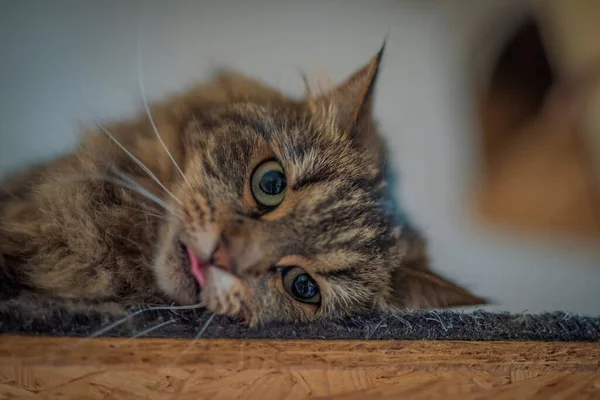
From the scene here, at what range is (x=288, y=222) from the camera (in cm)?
92

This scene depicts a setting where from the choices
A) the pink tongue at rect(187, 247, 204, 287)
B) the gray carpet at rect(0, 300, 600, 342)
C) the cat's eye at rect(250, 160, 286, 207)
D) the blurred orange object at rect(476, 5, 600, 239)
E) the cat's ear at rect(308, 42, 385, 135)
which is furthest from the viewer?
the blurred orange object at rect(476, 5, 600, 239)

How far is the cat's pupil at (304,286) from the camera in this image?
0.94 m

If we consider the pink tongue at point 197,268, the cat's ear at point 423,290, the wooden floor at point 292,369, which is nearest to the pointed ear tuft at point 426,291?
the cat's ear at point 423,290

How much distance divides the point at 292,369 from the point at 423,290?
14.7 inches

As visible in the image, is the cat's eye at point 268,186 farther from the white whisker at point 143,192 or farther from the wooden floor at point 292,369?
the wooden floor at point 292,369

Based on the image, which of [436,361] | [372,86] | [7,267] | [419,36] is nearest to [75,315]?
[7,267]

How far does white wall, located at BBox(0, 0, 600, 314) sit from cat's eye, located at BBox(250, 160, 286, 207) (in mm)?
268

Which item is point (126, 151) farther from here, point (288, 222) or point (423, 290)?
point (423, 290)

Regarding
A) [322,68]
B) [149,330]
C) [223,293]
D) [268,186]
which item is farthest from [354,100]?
[149,330]

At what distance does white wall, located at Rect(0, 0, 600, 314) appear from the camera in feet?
3.35

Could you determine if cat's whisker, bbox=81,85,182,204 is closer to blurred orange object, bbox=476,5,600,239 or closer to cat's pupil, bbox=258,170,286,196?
cat's pupil, bbox=258,170,286,196

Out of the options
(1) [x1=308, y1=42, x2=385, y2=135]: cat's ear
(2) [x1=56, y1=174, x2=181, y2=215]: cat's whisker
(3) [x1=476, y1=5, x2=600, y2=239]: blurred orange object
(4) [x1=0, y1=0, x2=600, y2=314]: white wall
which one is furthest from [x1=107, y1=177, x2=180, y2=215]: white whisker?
(3) [x1=476, y1=5, x2=600, y2=239]: blurred orange object

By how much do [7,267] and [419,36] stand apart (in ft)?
3.36

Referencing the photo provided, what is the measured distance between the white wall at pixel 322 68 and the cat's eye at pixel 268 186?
0.88 ft
